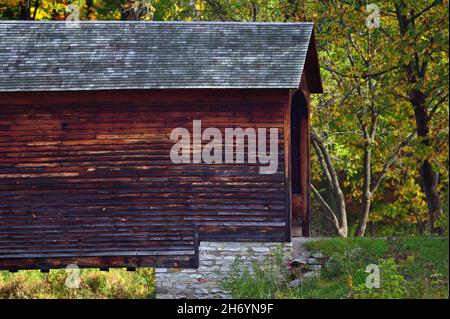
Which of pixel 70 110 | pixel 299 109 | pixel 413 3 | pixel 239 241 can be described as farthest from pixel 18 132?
pixel 413 3

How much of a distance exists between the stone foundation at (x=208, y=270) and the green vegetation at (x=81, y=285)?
892mm

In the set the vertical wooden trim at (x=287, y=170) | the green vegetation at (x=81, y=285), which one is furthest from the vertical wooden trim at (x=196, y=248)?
the vertical wooden trim at (x=287, y=170)

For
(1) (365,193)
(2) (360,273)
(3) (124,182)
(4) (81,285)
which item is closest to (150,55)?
(3) (124,182)

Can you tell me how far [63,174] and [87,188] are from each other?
610 millimetres

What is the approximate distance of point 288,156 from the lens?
74.4 feet

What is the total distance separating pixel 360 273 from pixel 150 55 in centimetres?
657

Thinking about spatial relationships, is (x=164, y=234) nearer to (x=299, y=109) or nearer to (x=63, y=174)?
(x=63, y=174)

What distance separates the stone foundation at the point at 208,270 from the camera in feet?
73.9

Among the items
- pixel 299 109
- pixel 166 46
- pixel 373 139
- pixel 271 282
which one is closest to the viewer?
pixel 271 282

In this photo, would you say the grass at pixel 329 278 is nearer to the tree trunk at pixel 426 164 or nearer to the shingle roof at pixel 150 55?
the shingle roof at pixel 150 55

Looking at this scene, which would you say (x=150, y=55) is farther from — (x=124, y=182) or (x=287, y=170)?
(x=287, y=170)

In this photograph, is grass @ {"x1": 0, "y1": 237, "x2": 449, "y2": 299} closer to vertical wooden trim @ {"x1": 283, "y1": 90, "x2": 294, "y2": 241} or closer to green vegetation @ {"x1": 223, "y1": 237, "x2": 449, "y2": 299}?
green vegetation @ {"x1": 223, "y1": 237, "x2": 449, "y2": 299}
